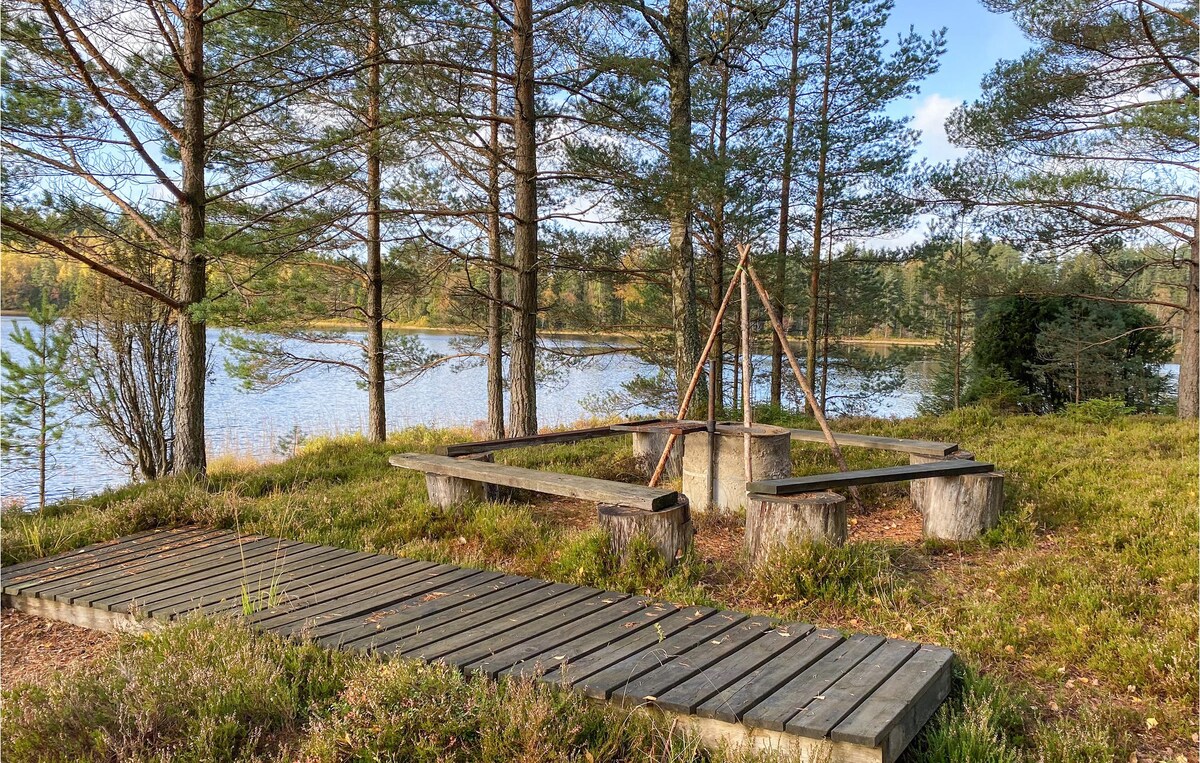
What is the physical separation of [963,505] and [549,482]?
319cm

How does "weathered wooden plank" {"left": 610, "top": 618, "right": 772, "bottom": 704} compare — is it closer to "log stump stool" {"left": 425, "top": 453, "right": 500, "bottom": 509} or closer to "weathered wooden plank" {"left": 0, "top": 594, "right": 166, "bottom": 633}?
"weathered wooden plank" {"left": 0, "top": 594, "right": 166, "bottom": 633}

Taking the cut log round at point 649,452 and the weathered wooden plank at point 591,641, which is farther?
the cut log round at point 649,452

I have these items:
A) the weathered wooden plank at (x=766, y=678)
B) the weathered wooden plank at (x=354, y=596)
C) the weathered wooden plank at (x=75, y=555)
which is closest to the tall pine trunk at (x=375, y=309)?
the weathered wooden plank at (x=75, y=555)

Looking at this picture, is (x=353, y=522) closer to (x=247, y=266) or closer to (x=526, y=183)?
(x=247, y=266)

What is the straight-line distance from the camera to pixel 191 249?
7.26 meters

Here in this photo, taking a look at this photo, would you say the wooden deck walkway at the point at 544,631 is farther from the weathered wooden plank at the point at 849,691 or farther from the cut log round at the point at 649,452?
the cut log round at the point at 649,452

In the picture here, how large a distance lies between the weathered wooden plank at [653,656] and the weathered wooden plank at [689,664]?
0.11 feet

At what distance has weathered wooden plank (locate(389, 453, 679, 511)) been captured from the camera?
4875mm

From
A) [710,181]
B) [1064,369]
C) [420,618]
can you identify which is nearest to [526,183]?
[710,181]

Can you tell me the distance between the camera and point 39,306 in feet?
31.2

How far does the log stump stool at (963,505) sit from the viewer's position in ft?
17.8

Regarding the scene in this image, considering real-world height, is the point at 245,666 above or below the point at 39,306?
below

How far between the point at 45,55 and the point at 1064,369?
678 inches

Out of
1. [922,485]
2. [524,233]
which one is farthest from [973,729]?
[524,233]
